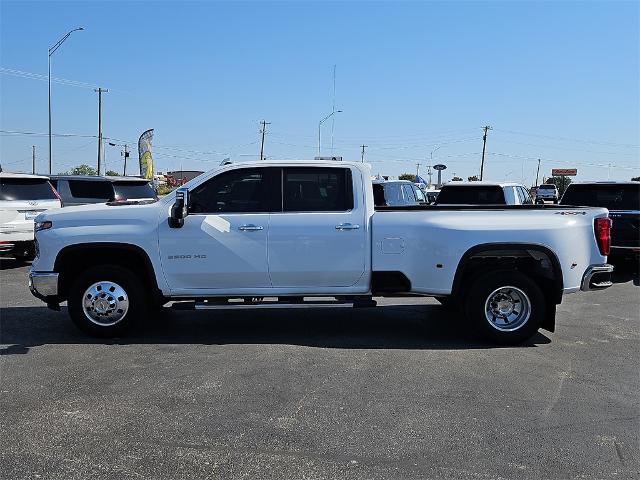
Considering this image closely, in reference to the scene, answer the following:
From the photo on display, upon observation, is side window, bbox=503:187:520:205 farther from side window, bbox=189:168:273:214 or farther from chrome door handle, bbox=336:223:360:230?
side window, bbox=189:168:273:214

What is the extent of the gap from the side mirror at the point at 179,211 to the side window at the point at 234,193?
11 cm

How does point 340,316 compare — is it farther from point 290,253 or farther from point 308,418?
point 308,418

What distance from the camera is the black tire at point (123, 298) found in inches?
261

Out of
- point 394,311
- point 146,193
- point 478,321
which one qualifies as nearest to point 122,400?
point 478,321

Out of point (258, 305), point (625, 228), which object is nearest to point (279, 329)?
point (258, 305)

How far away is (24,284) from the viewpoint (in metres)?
10.5

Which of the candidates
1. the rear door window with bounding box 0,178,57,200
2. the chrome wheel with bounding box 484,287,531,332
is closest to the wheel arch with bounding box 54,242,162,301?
the chrome wheel with bounding box 484,287,531,332

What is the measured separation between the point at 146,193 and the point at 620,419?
12989mm

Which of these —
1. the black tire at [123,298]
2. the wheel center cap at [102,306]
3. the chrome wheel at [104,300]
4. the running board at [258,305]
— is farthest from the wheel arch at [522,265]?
the wheel center cap at [102,306]

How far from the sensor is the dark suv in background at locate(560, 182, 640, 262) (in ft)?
35.0

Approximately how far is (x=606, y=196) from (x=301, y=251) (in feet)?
24.3

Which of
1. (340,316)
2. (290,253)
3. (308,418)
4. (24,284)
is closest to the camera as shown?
(308,418)

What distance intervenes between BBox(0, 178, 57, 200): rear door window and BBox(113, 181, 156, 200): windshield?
2.54m

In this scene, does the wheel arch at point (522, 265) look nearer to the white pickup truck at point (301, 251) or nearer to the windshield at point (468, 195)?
the white pickup truck at point (301, 251)
